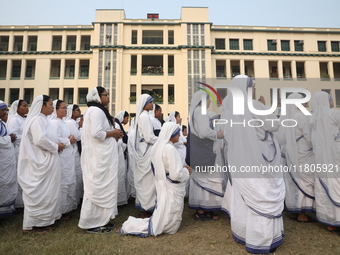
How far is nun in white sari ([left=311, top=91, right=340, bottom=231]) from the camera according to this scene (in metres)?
3.12

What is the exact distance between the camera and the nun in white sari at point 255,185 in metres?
2.53

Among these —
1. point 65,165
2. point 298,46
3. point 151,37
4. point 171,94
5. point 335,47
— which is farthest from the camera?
point 335,47

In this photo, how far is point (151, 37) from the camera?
21.8 meters

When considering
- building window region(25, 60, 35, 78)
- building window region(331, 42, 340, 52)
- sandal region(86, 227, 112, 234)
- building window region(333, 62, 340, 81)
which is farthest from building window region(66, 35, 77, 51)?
building window region(333, 62, 340, 81)

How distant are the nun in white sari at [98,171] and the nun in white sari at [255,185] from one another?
1614 mm

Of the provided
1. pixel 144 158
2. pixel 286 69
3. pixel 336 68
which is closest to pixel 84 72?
pixel 286 69

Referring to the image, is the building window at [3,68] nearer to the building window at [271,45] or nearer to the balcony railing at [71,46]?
the balcony railing at [71,46]

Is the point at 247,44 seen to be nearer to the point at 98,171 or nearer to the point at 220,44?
the point at 220,44

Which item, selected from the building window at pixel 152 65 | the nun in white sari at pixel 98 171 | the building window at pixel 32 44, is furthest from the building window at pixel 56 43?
the nun in white sari at pixel 98 171

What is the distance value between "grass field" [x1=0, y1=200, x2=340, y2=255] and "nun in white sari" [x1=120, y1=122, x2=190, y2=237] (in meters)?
0.11

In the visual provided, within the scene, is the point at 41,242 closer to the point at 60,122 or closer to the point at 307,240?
the point at 60,122

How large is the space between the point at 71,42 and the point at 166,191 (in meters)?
23.0

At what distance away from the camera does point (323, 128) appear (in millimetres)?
3318

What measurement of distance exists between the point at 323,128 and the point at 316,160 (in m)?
0.46
